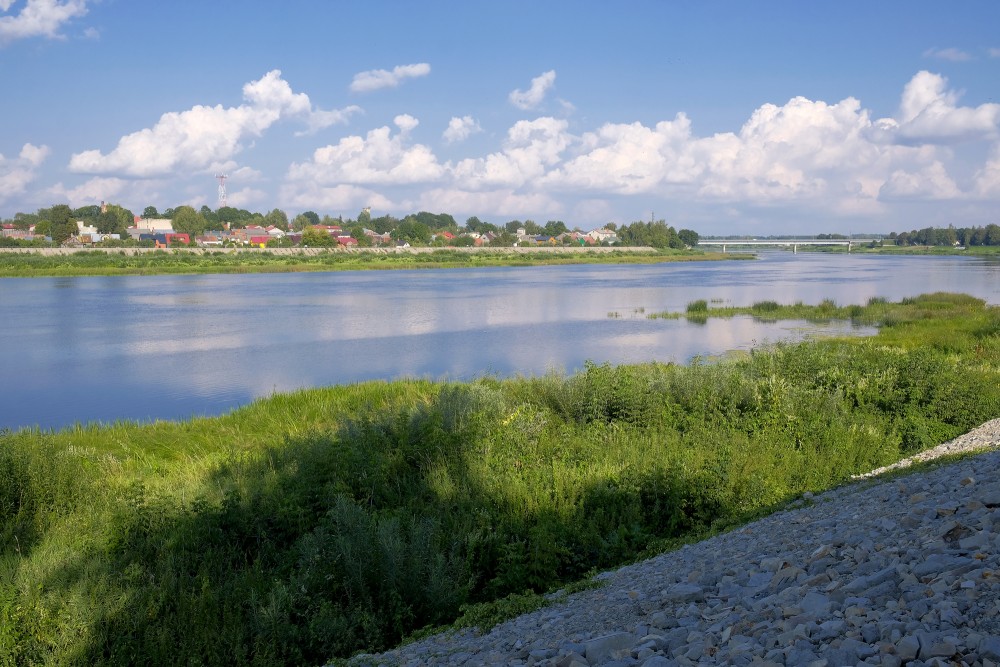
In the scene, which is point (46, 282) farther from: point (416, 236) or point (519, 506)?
point (416, 236)

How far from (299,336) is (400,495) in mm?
21238

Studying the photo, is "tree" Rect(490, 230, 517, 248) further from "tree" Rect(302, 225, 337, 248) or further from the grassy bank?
"tree" Rect(302, 225, 337, 248)

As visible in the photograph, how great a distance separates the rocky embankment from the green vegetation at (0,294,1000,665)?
808 millimetres

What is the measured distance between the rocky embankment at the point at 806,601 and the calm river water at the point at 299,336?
10294 mm

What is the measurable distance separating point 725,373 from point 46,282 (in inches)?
2245

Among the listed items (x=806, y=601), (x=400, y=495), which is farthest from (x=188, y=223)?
(x=806, y=601)

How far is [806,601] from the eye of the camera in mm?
4422

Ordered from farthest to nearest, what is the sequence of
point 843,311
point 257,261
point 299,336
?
point 257,261 → point 843,311 → point 299,336

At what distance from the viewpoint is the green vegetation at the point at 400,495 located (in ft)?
20.8

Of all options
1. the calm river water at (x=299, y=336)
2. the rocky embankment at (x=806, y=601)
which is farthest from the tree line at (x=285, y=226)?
the rocky embankment at (x=806, y=601)

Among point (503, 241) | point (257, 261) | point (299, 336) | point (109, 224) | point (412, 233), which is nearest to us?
point (299, 336)

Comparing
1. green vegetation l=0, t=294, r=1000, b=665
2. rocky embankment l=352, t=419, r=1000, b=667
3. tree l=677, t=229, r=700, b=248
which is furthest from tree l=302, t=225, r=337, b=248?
rocky embankment l=352, t=419, r=1000, b=667

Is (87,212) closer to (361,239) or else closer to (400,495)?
(361,239)

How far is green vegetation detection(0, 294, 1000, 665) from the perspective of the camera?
633 centimetres
